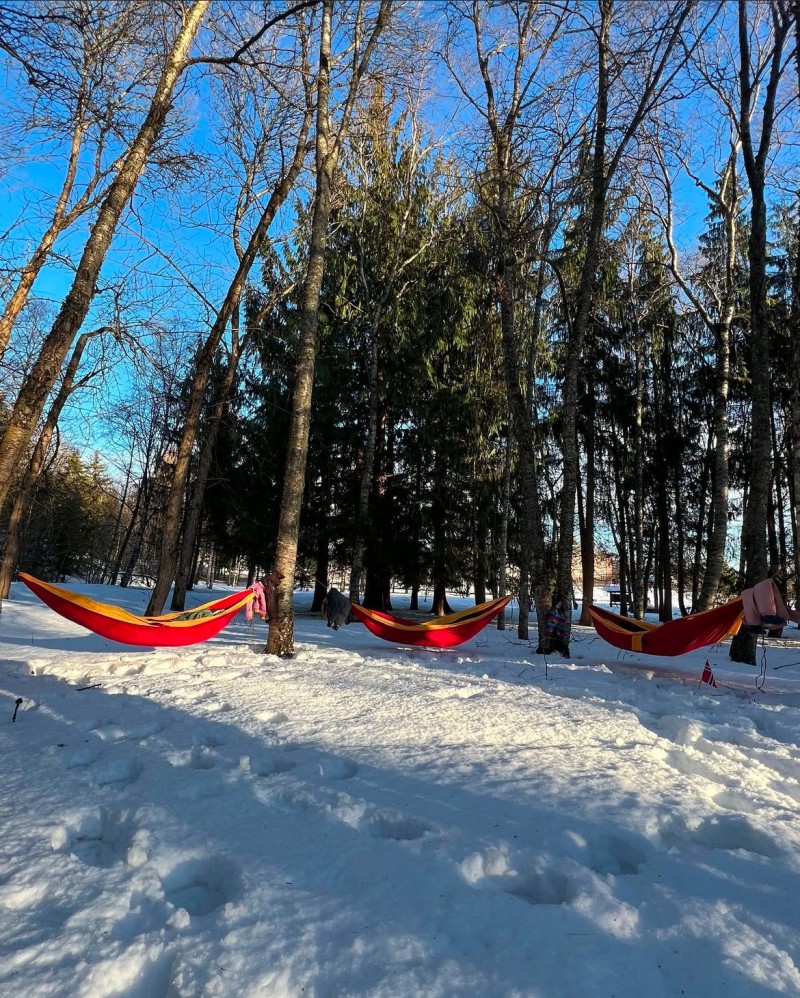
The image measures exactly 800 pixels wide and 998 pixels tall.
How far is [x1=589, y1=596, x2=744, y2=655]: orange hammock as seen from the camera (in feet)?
19.2

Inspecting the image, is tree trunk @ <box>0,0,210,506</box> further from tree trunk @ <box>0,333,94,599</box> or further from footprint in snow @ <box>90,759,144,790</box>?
tree trunk @ <box>0,333,94,599</box>

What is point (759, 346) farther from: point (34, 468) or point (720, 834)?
point (34, 468)

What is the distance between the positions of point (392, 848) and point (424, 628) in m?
5.19

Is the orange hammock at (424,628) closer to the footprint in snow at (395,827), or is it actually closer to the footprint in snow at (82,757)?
the footprint in snow at (82,757)

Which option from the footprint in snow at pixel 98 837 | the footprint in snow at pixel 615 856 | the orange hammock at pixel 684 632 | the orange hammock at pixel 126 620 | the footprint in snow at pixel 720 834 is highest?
the orange hammock at pixel 684 632

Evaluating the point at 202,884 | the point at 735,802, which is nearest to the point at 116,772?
the point at 202,884

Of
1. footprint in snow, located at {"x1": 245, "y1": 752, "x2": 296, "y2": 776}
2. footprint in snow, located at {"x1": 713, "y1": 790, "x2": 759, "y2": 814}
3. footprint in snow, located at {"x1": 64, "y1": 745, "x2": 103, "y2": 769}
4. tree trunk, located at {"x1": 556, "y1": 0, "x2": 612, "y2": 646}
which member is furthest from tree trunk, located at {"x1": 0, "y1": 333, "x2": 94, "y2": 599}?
footprint in snow, located at {"x1": 713, "y1": 790, "x2": 759, "y2": 814}

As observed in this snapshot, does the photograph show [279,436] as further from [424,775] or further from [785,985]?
[785,985]

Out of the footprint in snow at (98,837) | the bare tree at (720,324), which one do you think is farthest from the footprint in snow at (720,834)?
the bare tree at (720,324)

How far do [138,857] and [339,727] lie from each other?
5.21ft

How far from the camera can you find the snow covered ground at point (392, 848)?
1.44m

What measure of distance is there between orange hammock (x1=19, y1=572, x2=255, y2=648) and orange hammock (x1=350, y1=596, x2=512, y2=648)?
1.89 meters

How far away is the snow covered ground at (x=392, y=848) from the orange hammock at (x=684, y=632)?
1858 mm

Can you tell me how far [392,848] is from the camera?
2.02 m
